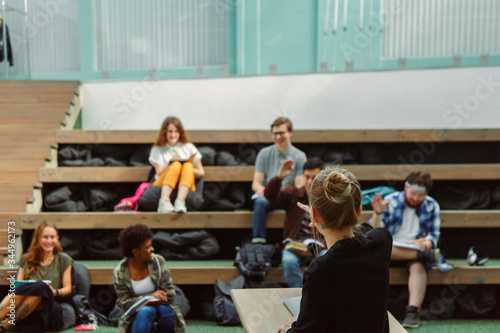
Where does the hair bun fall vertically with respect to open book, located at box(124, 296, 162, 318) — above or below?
above

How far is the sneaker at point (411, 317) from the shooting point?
3.72 meters

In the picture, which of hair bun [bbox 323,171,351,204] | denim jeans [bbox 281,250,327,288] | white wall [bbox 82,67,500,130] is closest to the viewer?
hair bun [bbox 323,171,351,204]

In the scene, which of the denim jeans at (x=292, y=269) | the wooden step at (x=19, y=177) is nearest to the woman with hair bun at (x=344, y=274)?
the denim jeans at (x=292, y=269)

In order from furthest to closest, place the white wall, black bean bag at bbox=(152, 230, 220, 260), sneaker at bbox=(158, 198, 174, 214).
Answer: the white wall < sneaker at bbox=(158, 198, 174, 214) < black bean bag at bbox=(152, 230, 220, 260)

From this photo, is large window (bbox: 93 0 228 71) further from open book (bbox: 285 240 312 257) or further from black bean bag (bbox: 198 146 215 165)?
open book (bbox: 285 240 312 257)

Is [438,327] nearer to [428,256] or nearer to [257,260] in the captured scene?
[428,256]

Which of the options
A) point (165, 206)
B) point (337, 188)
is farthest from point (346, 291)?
point (165, 206)

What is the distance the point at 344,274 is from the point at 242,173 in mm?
3364

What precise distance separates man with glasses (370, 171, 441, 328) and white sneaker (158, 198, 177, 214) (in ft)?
5.41

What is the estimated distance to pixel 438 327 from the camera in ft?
12.5

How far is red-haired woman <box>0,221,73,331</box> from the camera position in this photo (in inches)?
144

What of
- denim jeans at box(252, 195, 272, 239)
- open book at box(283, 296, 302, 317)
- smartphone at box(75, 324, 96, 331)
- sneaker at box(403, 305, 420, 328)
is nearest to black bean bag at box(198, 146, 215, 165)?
denim jeans at box(252, 195, 272, 239)

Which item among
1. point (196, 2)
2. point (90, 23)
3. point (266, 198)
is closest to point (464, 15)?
point (196, 2)

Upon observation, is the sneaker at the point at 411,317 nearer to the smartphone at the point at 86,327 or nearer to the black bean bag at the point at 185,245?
the black bean bag at the point at 185,245
